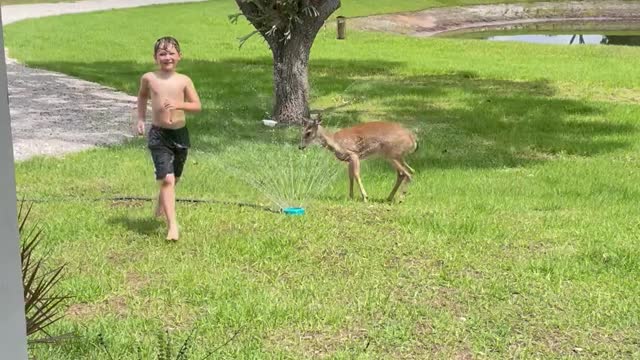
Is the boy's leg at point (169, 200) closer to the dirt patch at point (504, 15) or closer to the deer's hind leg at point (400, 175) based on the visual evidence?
the deer's hind leg at point (400, 175)

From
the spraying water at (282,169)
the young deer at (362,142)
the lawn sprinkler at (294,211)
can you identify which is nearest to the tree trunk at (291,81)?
the spraying water at (282,169)

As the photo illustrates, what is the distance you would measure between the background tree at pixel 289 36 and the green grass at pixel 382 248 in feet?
1.75

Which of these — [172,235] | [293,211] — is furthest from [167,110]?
[293,211]

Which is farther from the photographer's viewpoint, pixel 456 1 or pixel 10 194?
pixel 456 1

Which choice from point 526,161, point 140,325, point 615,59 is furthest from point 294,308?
point 615,59

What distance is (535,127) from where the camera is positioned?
1120 centimetres

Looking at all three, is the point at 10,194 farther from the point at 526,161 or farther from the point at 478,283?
the point at 526,161

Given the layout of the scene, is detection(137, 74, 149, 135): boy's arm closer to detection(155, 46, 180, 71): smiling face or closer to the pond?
detection(155, 46, 180, 71): smiling face

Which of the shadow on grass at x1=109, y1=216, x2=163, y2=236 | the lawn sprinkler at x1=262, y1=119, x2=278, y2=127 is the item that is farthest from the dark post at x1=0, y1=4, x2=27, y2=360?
the lawn sprinkler at x1=262, y1=119, x2=278, y2=127

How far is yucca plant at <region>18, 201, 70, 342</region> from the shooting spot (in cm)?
298

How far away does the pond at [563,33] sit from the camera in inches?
1219

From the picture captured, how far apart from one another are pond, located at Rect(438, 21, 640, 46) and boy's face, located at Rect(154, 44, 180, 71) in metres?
25.7

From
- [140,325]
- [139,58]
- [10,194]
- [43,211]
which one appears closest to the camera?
[10,194]

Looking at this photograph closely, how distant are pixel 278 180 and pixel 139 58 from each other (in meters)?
11.6
